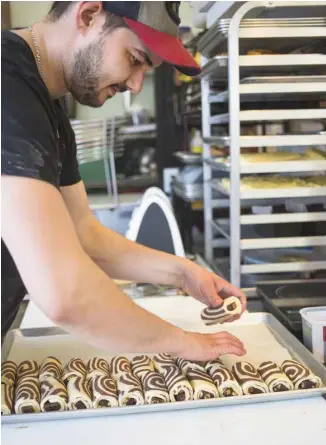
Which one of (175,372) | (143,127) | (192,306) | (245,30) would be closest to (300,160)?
(245,30)

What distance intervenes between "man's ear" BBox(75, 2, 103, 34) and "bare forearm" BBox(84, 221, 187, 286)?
0.48 m

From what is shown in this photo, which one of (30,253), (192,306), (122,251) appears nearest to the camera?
(30,253)

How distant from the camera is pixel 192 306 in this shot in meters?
1.38

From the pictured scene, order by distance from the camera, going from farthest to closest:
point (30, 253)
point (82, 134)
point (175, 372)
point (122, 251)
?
point (82, 134) → point (122, 251) → point (175, 372) → point (30, 253)

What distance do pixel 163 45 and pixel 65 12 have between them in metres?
0.17

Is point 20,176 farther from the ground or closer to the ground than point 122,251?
farther from the ground

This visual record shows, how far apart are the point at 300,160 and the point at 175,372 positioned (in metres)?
0.74

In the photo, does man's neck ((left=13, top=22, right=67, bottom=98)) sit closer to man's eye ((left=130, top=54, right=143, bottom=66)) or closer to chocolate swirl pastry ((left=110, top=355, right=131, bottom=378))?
man's eye ((left=130, top=54, right=143, bottom=66))

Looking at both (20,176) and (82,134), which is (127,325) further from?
(82,134)

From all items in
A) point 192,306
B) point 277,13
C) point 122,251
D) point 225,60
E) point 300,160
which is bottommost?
point 192,306

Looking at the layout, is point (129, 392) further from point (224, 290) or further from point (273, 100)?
point (273, 100)

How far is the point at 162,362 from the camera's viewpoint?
99 cm

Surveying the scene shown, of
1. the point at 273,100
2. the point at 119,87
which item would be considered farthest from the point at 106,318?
the point at 273,100

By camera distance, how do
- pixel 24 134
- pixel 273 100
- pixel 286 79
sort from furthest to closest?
pixel 273 100
pixel 286 79
pixel 24 134
